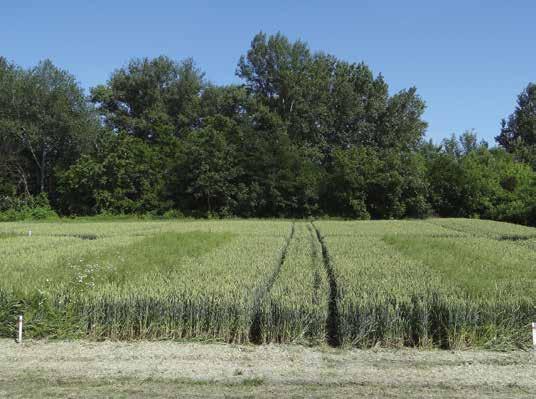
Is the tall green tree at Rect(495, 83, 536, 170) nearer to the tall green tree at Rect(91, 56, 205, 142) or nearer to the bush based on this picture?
the tall green tree at Rect(91, 56, 205, 142)

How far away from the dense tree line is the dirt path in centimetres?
3894

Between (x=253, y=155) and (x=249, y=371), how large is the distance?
42210mm

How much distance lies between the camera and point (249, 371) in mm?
7227

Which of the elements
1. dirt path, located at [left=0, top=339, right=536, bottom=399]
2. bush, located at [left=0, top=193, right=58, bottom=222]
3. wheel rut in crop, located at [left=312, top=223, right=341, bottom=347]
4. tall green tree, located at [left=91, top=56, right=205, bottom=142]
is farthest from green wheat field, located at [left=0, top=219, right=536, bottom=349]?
tall green tree, located at [left=91, top=56, right=205, bottom=142]

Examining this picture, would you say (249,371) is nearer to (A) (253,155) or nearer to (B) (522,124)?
(A) (253,155)

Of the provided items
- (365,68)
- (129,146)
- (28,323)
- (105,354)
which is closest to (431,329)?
(105,354)

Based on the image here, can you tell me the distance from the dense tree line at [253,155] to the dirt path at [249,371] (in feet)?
128

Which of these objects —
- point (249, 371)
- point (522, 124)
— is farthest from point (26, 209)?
point (522, 124)

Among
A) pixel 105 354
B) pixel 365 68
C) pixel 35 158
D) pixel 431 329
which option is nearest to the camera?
pixel 105 354

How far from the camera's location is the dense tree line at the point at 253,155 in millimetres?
47719

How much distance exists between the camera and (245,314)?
8.67 m

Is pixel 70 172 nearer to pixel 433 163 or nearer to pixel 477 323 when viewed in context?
pixel 433 163

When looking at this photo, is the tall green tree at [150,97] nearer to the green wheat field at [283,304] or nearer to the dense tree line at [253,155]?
the dense tree line at [253,155]

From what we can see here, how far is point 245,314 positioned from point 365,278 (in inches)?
127
